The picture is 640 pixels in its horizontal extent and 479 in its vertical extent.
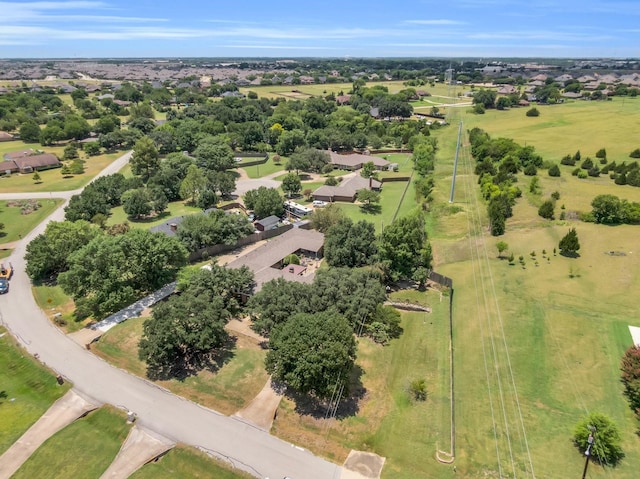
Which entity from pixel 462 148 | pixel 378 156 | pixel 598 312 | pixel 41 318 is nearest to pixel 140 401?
pixel 41 318

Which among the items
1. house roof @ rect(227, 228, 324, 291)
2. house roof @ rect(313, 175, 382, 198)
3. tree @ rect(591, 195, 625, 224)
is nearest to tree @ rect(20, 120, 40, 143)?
house roof @ rect(313, 175, 382, 198)

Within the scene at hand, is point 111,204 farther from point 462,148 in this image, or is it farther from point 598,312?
point 462,148

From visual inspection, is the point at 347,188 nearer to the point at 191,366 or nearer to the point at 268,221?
the point at 268,221

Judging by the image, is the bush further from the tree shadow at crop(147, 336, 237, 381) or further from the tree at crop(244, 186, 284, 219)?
the tree at crop(244, 186, 284, 219)

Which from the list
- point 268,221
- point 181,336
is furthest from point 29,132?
point 181,336

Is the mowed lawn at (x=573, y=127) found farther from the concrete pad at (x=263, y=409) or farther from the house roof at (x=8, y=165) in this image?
the house roof at (x=8, y=165)

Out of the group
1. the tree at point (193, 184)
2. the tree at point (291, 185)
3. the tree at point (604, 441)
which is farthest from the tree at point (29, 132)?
the tree at point (604, 441)
